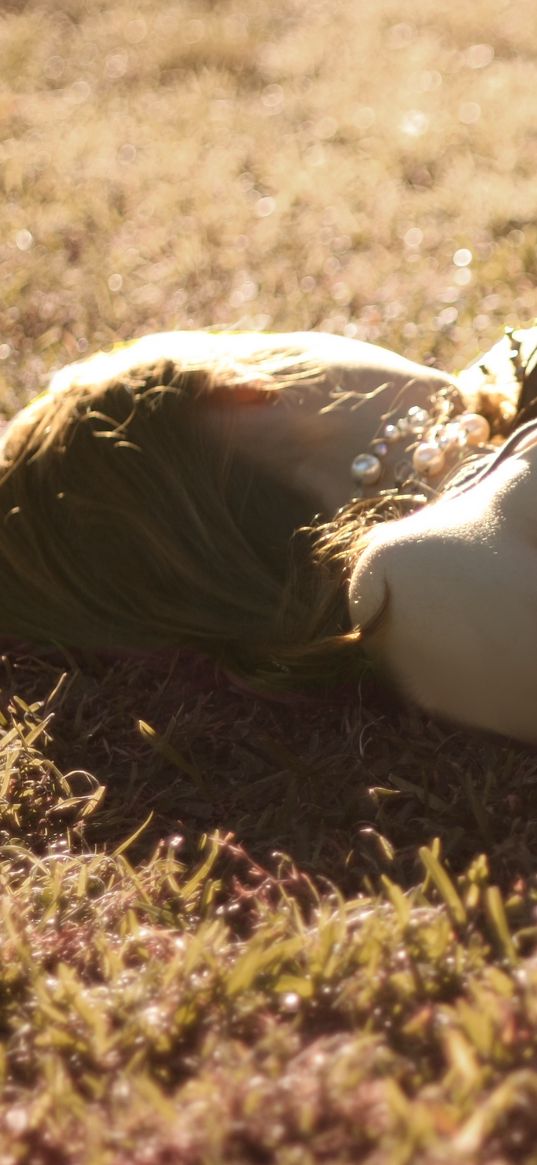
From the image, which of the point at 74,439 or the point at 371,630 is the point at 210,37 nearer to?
the point at 74,439

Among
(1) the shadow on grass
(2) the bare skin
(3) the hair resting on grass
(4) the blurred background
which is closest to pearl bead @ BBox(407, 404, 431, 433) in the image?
(3) the hair resting on grass

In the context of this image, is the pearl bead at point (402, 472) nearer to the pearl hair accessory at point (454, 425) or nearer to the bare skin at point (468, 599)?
the pearl hair accessory at point (454, 425)

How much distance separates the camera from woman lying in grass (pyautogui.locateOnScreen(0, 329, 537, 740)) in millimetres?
2279

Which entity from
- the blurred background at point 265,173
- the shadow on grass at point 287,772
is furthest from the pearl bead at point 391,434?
the blurred background at point 265,173

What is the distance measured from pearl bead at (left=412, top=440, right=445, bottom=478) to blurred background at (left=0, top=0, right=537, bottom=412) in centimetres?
122

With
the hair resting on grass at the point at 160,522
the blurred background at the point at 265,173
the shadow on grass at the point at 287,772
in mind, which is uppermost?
the hair resting on grass at the point at 160,522

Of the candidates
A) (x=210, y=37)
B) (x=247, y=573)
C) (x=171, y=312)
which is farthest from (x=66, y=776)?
(x=210, y=37)

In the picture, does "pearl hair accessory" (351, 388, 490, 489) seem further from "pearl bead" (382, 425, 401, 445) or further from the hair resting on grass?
the hair resting on grass

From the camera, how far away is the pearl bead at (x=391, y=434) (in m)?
2.35

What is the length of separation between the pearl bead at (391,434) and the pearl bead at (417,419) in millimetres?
23

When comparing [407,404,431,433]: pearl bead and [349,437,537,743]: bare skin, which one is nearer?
[349,437,537,743]: bare skin

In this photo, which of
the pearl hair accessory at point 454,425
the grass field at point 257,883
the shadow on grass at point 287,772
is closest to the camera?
the grass field at point 257,883

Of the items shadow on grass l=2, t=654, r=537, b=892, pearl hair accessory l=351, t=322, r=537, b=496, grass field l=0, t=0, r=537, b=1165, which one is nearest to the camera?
grass field l=0, t=0, r=537, b=1165

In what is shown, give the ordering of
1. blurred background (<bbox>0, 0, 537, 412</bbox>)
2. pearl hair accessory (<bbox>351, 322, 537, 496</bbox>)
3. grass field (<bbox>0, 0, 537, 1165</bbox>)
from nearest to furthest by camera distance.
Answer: grass field (<bbox>0, 0, 537, 1165</bbox>) → pearl hair accessory (<bbox>351, 322, 537, 496</bbox>) → blurred background (<bbox>0, 0, 537, 412</bbox>)
